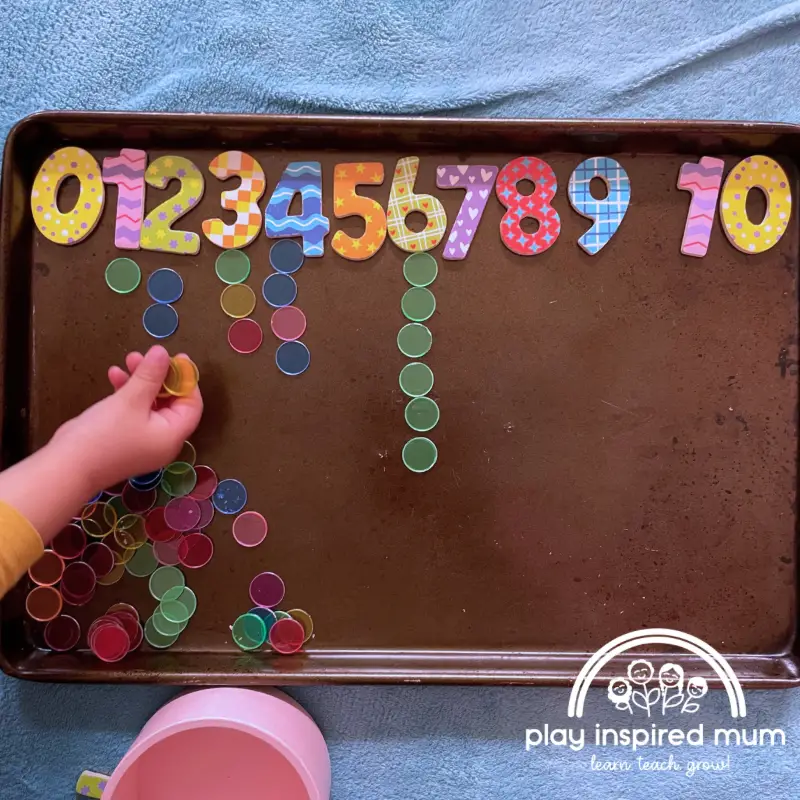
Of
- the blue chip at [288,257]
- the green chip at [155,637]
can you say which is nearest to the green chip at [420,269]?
the blue chip at [288,257]

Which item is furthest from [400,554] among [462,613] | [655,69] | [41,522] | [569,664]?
[655,69]

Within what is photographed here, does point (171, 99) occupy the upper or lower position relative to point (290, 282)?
upper

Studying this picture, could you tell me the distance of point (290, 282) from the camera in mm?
667

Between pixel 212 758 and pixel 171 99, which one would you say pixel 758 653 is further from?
pixel 171 99

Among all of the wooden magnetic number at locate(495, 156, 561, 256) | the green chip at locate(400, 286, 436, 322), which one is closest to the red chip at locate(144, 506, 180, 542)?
the green chip at locate(400, 286, 436, 322)

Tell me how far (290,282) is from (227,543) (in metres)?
0.26

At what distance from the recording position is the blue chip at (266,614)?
0.67 metres

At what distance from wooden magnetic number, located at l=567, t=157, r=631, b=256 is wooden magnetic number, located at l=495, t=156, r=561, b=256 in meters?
0.02

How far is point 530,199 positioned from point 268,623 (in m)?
0.49

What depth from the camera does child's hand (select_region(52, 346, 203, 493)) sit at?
0.61m

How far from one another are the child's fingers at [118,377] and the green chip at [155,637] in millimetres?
234

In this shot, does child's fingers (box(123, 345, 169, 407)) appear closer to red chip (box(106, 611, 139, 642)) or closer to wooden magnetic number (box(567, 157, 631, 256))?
red chip (box(106, 611, 139, 642))

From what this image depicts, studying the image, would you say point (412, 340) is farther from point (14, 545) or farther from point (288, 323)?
point (14, 545)

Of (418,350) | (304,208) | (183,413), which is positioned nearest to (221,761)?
(183,413)
